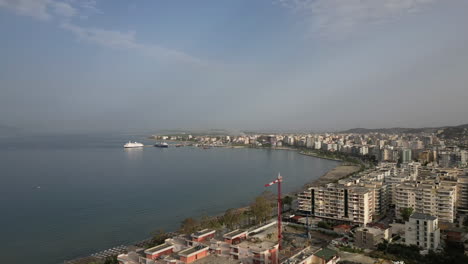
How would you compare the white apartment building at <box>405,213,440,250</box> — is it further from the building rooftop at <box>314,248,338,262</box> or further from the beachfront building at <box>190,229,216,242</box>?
the beachfront building at <box>190,229,216,242</box>

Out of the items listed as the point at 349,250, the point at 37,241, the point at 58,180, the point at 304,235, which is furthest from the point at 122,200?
the point at 349,250

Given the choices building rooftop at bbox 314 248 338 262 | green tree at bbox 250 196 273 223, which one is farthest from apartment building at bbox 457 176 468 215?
building rooftop at bbox 314 248 338 262

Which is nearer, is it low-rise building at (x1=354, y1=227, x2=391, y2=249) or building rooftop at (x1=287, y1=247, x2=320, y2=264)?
building rooftop at (x1=287, y1=247, x2=320, y2=264)

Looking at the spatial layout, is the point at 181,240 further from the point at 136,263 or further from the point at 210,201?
the point at 210,201

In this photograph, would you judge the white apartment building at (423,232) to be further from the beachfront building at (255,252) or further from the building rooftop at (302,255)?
the beachfront building at (255,252)

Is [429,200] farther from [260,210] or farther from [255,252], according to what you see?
[255,252]
